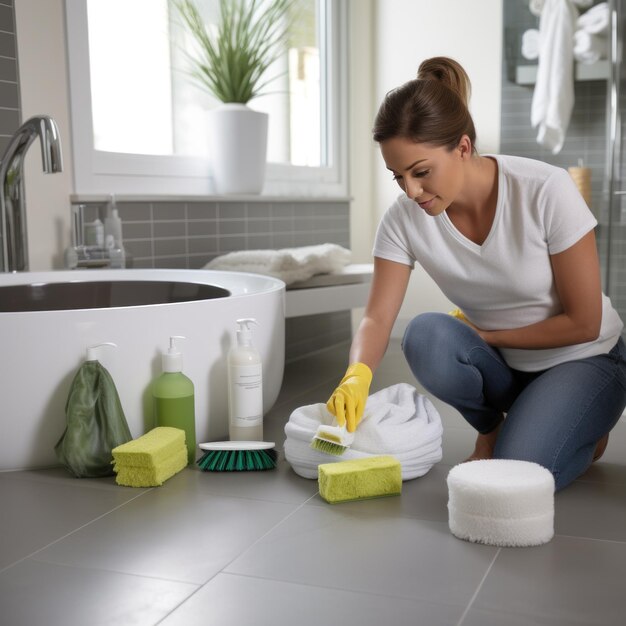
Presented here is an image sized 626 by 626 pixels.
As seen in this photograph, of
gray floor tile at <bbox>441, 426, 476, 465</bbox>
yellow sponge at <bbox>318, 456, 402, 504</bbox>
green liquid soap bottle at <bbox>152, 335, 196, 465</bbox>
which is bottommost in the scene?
gray floor tile at <bbox>441, 426, 476, 465</bbox>

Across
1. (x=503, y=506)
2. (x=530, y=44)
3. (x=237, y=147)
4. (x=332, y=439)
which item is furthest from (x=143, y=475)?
(x=530, y=44)

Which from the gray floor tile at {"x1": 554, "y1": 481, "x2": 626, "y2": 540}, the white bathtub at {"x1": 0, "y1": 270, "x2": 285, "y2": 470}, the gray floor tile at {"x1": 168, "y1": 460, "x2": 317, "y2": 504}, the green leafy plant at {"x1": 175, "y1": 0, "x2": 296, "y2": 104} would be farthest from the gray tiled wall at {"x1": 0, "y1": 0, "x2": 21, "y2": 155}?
the gray floor tile at {"x1": 554, "y1": 481, "x2": 626, "y2": 540}

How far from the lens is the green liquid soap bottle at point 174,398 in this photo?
2176 millimetres

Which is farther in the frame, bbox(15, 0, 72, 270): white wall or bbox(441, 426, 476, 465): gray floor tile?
bbox(15, 0, 72, 270): white wall

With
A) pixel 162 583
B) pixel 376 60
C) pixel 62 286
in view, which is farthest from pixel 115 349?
pixel 376 60

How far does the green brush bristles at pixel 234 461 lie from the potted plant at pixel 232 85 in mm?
1773

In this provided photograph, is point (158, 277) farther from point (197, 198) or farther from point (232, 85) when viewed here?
point (232, 85)

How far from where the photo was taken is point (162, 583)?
1473 millimetres

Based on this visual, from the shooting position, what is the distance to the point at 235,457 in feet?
6.97

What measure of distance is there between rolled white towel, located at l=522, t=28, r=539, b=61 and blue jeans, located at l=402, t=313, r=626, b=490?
7.81 ft

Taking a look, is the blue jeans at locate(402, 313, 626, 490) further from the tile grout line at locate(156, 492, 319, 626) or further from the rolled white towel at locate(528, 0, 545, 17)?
the rolled white towel at locate(528, 0, 545, 17)

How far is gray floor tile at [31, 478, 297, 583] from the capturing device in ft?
5.10

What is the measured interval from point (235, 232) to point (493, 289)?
1806mm

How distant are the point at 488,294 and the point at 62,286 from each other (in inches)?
52.2
